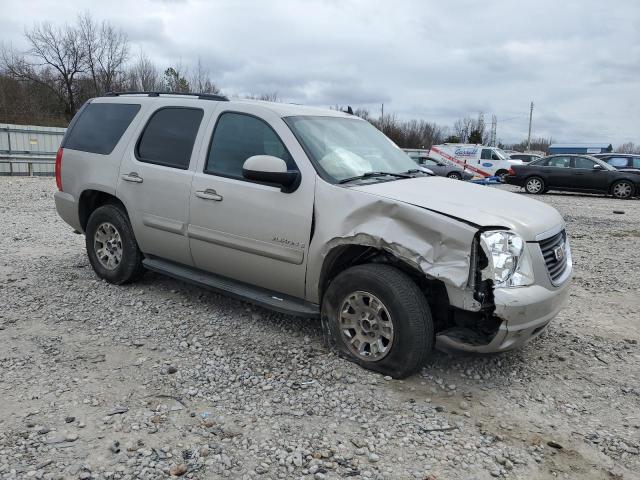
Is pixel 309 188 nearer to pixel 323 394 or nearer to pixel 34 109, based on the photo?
Answer: pixel 323 394

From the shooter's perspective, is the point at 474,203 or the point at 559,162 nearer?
the point at 474,203

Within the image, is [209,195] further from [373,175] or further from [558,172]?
[558,172]

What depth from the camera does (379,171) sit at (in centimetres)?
420

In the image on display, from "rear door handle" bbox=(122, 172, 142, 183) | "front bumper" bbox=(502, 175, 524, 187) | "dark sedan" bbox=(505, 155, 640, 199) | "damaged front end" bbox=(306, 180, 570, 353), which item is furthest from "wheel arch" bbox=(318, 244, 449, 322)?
"front bumper" bbox=(502, 175, 524, 187)

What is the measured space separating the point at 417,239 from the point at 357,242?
0.42 meters

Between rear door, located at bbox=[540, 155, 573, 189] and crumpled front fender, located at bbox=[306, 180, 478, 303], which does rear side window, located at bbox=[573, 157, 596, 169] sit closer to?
rear door, located at bbox=[540, 155, 573, 189]

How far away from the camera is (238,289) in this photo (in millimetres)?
4277

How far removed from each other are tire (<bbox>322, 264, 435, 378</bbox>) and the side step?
0.21 meters

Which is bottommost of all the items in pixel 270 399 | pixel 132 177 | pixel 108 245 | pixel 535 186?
pixel 270 399

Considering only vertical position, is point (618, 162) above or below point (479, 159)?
below

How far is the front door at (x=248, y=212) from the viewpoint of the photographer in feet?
12.7

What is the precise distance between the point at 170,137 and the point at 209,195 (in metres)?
0.89

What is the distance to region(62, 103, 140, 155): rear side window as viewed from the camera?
206 inches

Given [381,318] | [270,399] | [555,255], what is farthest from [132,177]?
[555,255]
